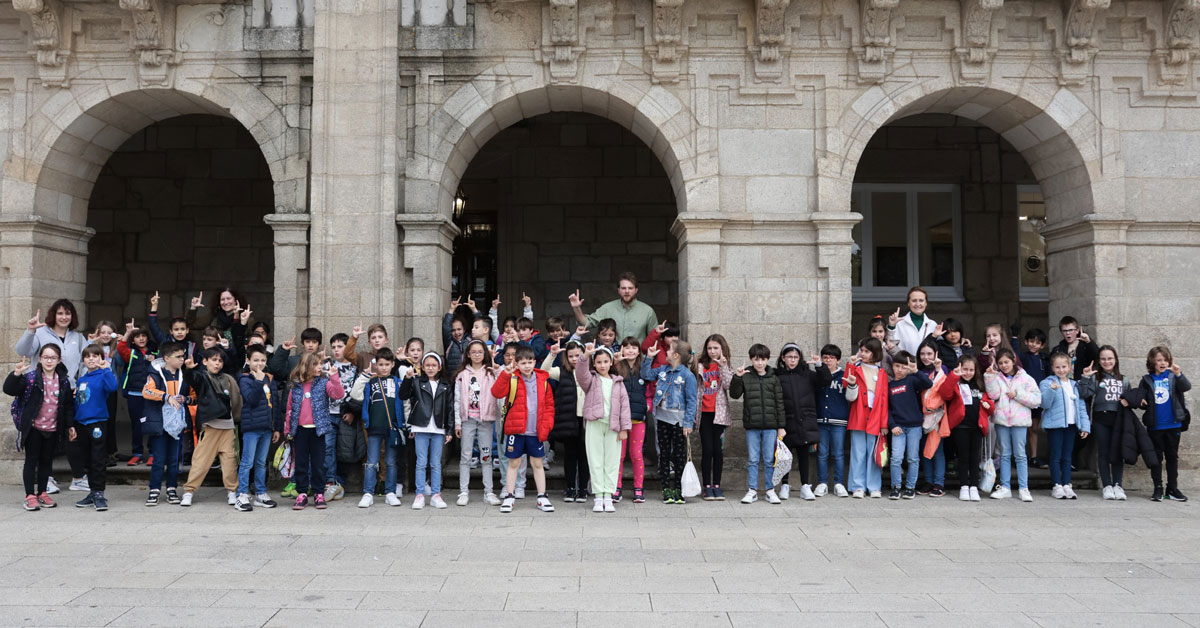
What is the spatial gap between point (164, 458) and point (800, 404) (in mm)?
6059

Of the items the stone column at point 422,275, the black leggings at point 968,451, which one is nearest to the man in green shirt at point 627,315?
the stone column at point 422,275

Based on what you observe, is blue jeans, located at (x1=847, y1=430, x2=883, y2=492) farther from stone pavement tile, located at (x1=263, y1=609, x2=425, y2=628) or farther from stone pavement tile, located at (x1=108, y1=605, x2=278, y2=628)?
stone pavement tile, located at (x1=108, y1=605, x2=278, y2=628)

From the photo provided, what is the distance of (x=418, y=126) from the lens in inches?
362

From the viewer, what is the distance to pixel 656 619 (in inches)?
186

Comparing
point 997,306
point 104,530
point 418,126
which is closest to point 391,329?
point 418,126

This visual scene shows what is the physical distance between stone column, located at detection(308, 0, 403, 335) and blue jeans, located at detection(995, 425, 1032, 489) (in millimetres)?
6309

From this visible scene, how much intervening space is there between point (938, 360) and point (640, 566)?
425cm

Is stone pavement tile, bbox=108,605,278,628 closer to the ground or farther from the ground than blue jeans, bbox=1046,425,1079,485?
closer to the ground

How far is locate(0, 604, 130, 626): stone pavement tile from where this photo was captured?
181 inches

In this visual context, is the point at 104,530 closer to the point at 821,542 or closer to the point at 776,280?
the point at 821,542

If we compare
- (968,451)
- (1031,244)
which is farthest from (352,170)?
(1031,244)

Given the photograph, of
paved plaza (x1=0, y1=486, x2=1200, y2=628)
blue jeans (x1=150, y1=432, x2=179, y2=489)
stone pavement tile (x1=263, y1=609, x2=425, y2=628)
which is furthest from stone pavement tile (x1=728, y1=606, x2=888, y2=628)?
blue jeans (x1=150, y1=432, x2=179, y2=489)

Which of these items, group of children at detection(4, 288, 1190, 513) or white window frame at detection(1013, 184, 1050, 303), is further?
white window frame at detection(1013, 184, 1050, 303)

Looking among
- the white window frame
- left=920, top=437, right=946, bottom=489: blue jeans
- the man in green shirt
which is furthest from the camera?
the white window frame
